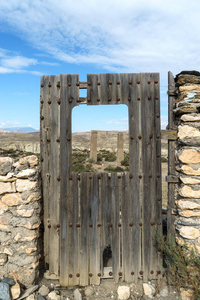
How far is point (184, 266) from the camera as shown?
2.75 meters

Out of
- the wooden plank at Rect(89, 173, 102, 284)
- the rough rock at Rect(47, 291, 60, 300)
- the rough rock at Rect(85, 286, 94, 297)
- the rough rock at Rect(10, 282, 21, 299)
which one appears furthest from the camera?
the wooden plank at Rect(89, 173, 102, 284)

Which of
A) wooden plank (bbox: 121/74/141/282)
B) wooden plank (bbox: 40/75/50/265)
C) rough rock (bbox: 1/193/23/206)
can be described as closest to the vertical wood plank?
wooden plank (bbox: 121/74/141/282)

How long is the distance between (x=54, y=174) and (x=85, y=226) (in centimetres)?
83

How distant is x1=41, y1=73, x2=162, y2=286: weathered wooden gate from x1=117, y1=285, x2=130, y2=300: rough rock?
0.15 meters

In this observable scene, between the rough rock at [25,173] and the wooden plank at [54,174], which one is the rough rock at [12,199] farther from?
the wooden plank at [54,174]

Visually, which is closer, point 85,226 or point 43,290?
point 43,290

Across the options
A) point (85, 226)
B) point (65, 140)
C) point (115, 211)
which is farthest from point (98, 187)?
point (65, 140)

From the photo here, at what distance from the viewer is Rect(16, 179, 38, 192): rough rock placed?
289cm

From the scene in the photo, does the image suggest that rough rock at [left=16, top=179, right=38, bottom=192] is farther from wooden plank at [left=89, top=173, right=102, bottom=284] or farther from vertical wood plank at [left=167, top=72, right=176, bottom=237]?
vertical wood plank at [left=167, top=72, right=176, bottom=237]

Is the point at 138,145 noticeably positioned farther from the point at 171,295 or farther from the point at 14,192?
the point at 171,295

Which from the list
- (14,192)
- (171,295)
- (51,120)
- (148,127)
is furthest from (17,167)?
(171,295)

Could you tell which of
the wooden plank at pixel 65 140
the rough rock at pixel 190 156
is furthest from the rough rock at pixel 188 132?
the wooden plank at pixel 65 140

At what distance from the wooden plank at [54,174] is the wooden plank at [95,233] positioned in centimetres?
47

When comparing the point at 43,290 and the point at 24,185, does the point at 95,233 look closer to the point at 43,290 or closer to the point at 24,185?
the point at 43,290
